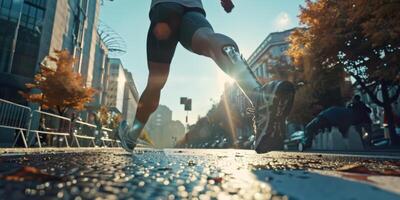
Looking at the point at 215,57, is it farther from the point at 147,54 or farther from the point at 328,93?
the point at 328,93

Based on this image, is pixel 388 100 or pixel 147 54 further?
pixel 388 100

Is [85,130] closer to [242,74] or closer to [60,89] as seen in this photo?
[60,89]

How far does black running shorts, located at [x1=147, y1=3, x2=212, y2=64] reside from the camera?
3.08 metres

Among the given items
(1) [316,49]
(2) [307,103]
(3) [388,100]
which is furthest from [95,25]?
(3) [388,100]

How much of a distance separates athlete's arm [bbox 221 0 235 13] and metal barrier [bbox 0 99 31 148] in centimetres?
596

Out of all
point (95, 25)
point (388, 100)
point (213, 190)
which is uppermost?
point (95, 25)

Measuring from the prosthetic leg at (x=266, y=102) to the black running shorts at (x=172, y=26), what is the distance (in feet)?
2.16

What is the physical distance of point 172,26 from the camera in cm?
328

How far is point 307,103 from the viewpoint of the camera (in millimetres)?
22250

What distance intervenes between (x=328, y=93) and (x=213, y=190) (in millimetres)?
22913

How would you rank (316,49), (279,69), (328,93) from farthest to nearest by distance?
(279,69) < (328,93) < (316,49)

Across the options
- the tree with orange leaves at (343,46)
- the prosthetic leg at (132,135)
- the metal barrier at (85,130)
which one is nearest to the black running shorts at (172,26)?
the prosthetic leg at (132,135)

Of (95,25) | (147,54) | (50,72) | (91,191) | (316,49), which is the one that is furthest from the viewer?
(95,25)

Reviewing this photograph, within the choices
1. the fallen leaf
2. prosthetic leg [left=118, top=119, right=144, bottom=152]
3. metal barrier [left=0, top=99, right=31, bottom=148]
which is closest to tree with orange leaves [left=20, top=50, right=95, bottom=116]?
metal barrier [left=0, top=99, right=31, bottom=148]
